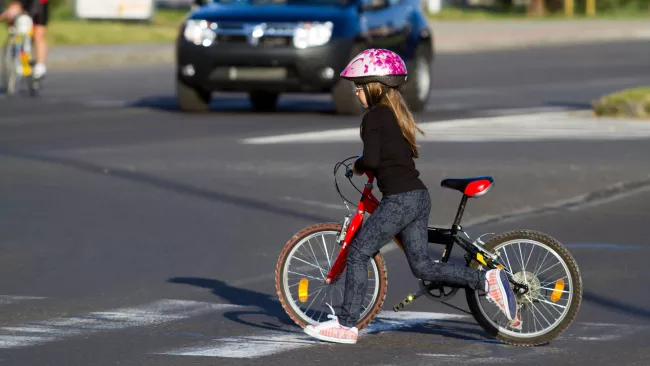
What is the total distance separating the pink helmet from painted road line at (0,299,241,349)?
163 centimetres

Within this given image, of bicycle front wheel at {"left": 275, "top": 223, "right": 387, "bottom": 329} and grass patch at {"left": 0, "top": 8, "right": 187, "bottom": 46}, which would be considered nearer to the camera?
bicycle front wheel at {"left": 275, "top": 223, "right": 387, "bottom": 329}

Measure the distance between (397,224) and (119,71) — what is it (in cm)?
2164

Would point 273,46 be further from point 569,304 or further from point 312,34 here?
point 569,304

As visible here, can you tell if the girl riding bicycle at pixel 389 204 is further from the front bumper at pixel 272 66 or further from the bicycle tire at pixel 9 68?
the bicycle tire at pixel 9 68

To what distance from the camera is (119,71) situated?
28.2 metres

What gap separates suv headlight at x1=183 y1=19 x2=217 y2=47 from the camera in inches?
742

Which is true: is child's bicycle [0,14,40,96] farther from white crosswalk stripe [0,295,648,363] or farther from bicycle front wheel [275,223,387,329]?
bicycle front wheel [275,223,387,329]

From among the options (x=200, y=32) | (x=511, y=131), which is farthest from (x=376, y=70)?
(x=200, y=32)

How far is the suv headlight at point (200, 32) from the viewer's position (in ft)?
61.8

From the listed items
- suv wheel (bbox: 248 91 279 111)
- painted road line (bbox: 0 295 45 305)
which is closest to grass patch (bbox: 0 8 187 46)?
suv wheel (bbox: 248 91 279 111)

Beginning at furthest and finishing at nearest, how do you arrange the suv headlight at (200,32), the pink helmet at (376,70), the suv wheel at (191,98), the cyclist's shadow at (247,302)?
1. the suv wheel at (191,98)
2. the suv headlight at (200,32)
3. the cyclist's shadow at (247,302)
4. the pink helmet at (376,70)

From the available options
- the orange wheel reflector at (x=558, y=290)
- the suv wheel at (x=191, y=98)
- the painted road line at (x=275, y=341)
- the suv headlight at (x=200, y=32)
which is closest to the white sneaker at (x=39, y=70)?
the suv wheel at (x=191, y=98)

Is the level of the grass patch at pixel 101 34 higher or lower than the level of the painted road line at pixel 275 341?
lower

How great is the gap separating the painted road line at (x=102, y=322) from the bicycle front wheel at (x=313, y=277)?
1.93ft
